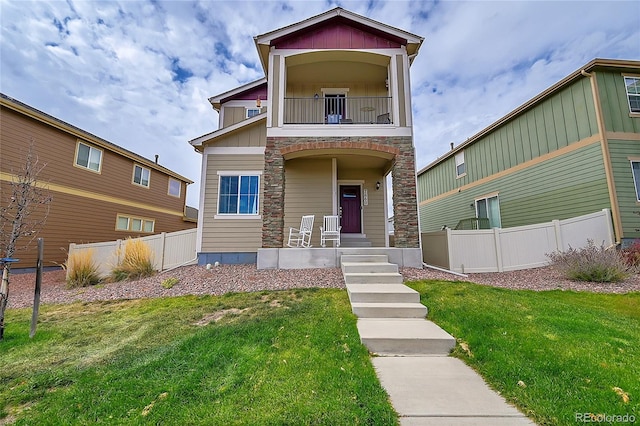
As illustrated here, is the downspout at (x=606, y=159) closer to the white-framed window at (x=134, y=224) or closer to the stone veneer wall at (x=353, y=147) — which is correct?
the stone veneer wall at (x=353, y=147)

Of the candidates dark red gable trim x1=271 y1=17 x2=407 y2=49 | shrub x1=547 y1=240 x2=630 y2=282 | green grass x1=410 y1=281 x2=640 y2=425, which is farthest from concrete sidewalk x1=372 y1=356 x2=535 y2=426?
dark red gable trim x1=271 y1=17 x2=407 y2=49

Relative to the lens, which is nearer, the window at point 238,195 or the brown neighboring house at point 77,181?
the window at point 238,195

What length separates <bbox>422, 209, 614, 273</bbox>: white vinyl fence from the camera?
8.04 metres

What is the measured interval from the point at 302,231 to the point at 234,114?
703cm

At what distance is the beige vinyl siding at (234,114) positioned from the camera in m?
12.2

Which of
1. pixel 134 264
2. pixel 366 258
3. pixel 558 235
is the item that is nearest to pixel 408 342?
pixel 366 258

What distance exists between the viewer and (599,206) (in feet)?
27.6

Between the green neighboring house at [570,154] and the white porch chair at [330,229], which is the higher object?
the green neighboring house at [570,154]

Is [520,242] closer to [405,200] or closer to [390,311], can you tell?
[405,200]

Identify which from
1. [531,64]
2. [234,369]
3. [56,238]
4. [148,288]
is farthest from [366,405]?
Result: [531,64]

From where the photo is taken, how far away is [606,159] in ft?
27.1

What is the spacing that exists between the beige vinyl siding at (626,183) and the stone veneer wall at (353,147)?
6197 mm

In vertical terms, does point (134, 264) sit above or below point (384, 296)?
above

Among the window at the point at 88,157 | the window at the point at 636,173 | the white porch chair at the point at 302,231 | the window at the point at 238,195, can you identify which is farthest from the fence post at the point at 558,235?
the window at the point at 88,157
